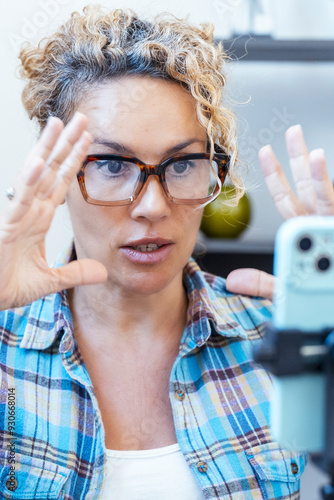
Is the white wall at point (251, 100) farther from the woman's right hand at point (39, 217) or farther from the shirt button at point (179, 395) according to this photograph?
the woman's right hand at point (39, 217)

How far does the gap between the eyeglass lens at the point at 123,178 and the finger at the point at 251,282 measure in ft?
0.93

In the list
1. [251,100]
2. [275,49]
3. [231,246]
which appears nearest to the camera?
[275,49]

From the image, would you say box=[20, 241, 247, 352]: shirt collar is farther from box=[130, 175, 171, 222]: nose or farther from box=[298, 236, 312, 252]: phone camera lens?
box=[298, 236, 312, 252]: phone camera lens

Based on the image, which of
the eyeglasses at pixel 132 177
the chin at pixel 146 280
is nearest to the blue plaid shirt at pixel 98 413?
the chin at pixel 146 280

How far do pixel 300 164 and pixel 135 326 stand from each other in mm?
583

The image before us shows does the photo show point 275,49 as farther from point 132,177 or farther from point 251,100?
point 132,177

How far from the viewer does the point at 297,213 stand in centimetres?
92

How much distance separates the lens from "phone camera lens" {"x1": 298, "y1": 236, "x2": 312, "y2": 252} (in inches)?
23.2

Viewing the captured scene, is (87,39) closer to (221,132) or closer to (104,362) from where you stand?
(221,132)

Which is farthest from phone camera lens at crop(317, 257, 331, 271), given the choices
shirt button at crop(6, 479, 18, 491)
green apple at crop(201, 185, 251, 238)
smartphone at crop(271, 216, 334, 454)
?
green apple at crop(201, 185, 251, 238)

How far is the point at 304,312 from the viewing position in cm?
59

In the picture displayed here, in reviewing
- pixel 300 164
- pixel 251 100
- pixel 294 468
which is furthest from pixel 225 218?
pixel 300 164

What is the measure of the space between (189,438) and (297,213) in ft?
1.66

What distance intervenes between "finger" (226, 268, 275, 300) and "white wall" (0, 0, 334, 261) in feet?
3.48
